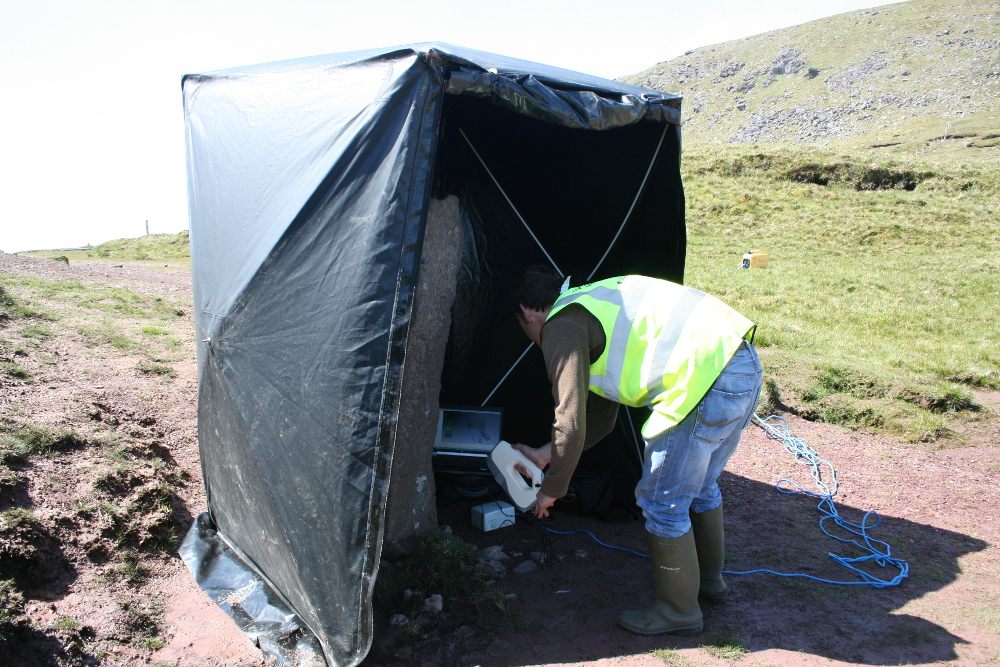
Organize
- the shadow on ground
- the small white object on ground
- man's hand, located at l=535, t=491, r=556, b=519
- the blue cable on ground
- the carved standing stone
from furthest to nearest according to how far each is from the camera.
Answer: the blue cable on ground, the carved standing stone, the small white object on ground, the shadow on ground, man's hand, located at l=535, t=491, r=556, b=519

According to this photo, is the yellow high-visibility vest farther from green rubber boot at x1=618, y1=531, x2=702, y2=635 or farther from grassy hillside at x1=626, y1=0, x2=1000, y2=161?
grassy hillside at x1=626, y1=0, x2=1000, y2=161

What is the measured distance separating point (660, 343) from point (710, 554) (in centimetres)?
127

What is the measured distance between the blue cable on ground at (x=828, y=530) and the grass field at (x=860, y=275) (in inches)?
35.6

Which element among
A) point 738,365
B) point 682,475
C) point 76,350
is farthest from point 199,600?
point 76,350

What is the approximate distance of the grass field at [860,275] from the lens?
6843 millimetres

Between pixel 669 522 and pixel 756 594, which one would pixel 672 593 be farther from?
pixel 756 594

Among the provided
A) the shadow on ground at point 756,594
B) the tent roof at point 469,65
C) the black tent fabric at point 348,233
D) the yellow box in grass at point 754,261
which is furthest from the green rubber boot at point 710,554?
the yellow box in grass at point 754,261

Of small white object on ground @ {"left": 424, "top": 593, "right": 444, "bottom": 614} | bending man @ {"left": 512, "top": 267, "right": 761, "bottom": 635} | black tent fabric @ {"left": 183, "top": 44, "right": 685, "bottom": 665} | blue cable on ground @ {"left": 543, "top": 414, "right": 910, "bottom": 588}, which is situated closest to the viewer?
black tent fabric @ {"left": 183, "top": 44, "right": 685, "bottom": 665}

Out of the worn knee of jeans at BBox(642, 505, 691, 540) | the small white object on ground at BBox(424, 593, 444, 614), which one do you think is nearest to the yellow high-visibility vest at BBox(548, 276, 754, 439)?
the worn knee of jeans at BBox(642, 505, 691, 540)

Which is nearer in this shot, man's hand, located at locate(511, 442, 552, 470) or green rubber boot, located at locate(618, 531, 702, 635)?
green rubber boot, located at locate(618, 531, 702, 635)

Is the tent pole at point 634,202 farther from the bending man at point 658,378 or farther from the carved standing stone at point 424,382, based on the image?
the bending man at point 658,378

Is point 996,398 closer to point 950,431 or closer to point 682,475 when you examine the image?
point 950,431

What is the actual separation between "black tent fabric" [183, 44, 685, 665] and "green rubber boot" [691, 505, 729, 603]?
5.27 feet

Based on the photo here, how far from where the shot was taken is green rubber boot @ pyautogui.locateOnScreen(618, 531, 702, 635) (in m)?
3.23
